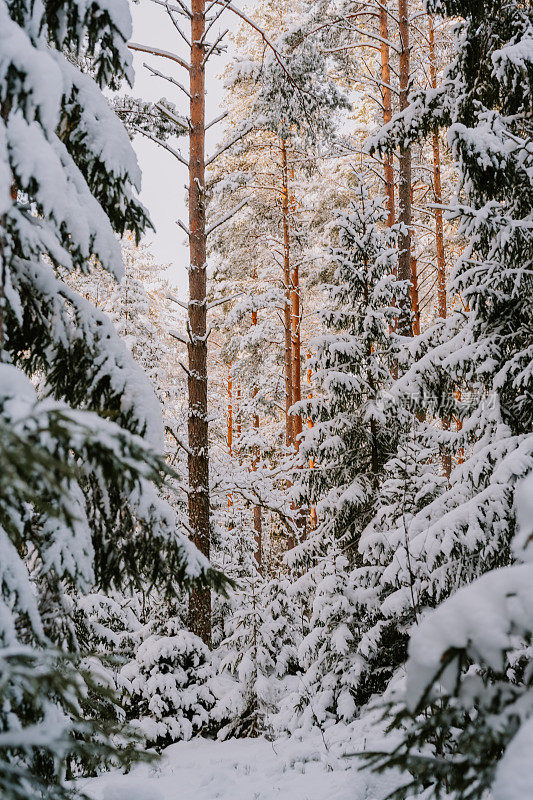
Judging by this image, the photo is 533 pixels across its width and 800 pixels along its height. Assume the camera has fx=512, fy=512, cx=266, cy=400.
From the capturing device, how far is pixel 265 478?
11641 mm

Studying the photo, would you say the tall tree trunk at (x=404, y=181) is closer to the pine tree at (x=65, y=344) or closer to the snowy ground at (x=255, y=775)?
the snowy ground at (x=255, y=775)

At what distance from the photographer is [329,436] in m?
8.54

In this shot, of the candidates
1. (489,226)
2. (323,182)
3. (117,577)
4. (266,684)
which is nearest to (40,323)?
(117,577)

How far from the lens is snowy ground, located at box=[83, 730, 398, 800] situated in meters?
5.17

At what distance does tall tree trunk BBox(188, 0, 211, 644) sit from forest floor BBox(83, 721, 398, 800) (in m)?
1.68

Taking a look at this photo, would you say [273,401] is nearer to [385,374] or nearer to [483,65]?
[385,374]

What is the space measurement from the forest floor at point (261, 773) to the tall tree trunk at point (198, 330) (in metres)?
1.68

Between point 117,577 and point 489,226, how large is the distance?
4.81 metres

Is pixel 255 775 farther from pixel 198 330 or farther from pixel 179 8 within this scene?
pixel 179 8

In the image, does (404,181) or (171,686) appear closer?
(171,686)

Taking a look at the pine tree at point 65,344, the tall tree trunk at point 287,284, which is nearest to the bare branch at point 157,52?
the pine tree at point 65,344

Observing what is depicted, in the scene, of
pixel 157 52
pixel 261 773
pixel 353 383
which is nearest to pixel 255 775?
pixel 261 773

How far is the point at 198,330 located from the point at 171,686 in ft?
18.2

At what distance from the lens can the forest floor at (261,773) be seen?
5.25 meters
